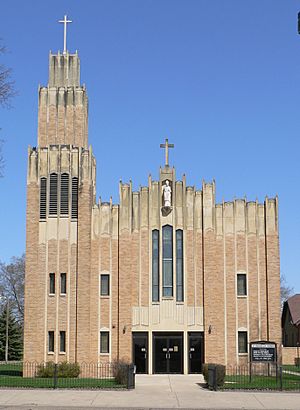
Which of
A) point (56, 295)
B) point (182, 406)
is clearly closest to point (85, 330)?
point (56, 295)

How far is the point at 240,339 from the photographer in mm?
39469

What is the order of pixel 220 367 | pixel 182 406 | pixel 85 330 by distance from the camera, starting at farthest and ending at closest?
pixel 85 330
pixel 220 367
pixel 182 406

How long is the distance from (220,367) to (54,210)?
14927mm

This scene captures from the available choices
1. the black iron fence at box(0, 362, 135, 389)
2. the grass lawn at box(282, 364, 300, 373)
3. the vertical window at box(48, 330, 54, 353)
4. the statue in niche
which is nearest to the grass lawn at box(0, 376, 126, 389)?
the black iron fence at box(0, 362, 135, 389)

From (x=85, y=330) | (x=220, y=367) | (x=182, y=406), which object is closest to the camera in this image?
(x=182, y=406)

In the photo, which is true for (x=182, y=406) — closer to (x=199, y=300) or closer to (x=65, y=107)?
(x=199, y=300)

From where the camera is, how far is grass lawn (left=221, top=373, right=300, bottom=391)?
99.3 ft

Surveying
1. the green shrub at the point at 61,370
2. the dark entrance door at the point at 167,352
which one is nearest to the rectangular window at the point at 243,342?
the dark entrance door at the point at 167,352

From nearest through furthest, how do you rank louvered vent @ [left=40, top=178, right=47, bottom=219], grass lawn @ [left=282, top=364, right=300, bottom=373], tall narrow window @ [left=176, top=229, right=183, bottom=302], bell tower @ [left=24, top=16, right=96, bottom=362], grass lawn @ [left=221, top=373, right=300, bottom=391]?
grass lawn @ [left=221, top=373, right=300, bottom=391]
bell tower @ [left=24, top=16, right=96, bottom=362]
tall narrow window @ [left=176, top=229, right=183, bottom=302]
louvered vent @ [left=40, top=178, right=47, bottom=219]
grass lawn @ [left=282, top=364, right=300, bottom=373]

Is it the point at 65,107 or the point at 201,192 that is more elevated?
the point at 65,107

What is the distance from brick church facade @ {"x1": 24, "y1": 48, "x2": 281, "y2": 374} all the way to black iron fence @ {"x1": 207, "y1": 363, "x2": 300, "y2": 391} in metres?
0.96

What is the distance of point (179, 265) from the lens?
132 ft

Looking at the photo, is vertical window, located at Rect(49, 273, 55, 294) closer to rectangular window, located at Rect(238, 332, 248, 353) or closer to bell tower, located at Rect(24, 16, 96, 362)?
bell tower, located at Rect(24, 16, 96, 362)

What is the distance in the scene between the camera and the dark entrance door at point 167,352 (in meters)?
39.3
